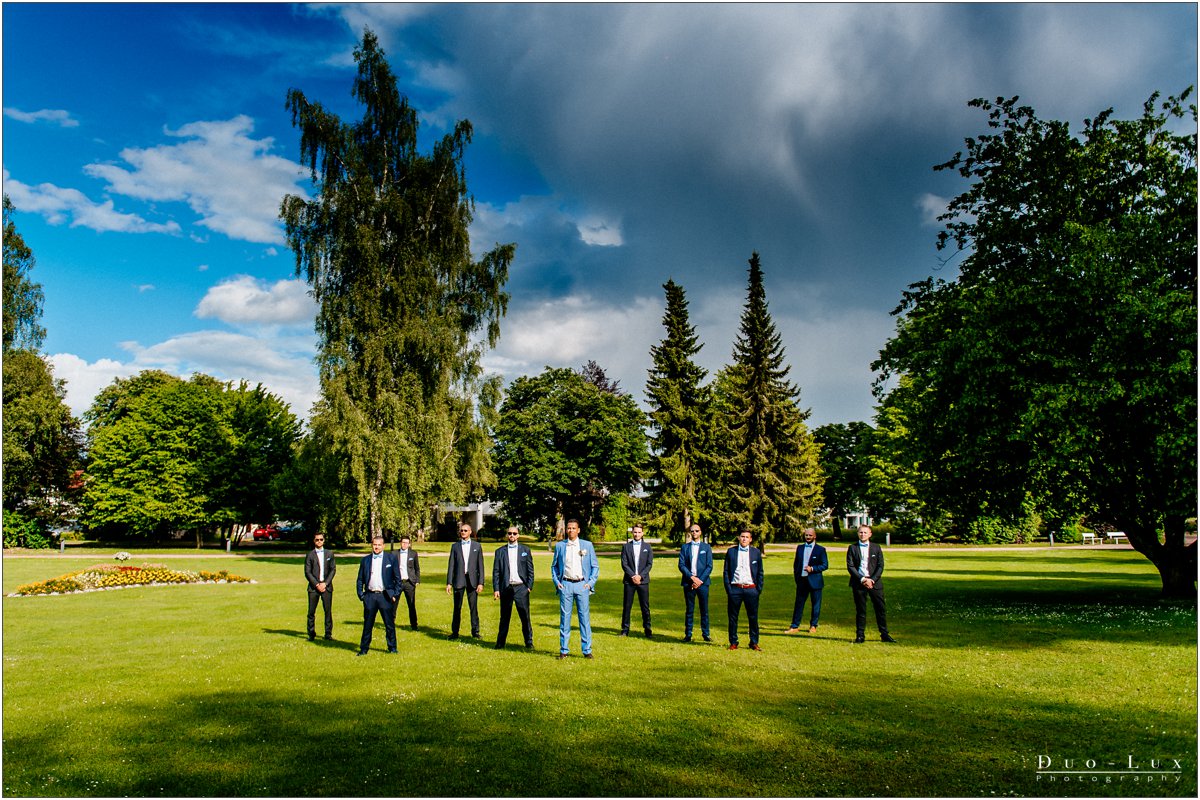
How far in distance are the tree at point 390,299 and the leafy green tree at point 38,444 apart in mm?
20861

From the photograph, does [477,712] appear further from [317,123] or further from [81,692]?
[317,123]

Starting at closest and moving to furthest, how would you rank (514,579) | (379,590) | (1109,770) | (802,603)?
(1109,770) → (379,590) → (514,579) → (802,603)

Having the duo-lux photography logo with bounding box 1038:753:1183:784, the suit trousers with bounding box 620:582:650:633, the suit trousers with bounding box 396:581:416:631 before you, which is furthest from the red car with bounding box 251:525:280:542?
the duo-lux photography logo with bounding box 1038:753:1183:784

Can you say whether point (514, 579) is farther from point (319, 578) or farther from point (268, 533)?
point (268, 533)

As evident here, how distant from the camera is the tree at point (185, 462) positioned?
4716cm

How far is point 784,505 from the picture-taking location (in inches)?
1788

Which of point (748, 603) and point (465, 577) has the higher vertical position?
point (465, 577)

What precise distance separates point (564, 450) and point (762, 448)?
648 inches

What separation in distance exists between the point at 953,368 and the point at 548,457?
38798 mm

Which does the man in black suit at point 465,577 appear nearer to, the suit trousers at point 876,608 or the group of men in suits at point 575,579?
the group of men in suits at point 575,579

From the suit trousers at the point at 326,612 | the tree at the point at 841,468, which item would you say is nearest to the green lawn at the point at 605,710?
the suit trousers at the point at 326,612

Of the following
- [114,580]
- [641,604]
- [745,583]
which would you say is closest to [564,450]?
[114,580]

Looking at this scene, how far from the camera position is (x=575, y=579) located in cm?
1185

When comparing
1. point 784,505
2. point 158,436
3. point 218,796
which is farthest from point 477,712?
point 158,436
